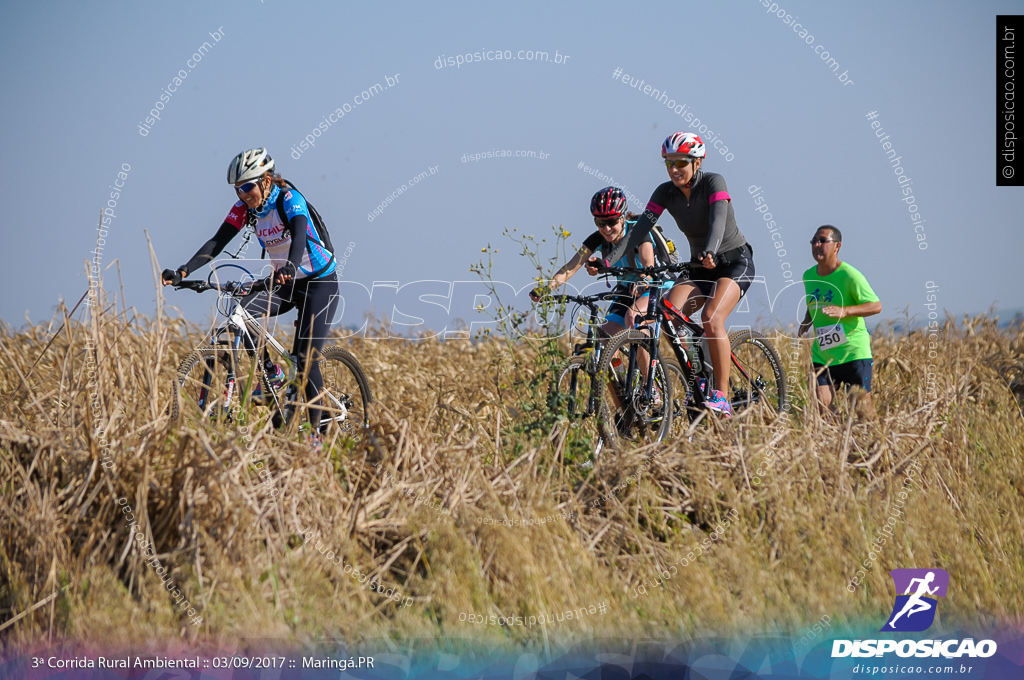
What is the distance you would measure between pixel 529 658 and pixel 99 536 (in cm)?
235

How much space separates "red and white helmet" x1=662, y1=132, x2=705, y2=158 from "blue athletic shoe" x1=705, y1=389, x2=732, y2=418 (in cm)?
185

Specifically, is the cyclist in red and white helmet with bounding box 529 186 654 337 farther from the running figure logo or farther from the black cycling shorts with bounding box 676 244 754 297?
the running figure logo

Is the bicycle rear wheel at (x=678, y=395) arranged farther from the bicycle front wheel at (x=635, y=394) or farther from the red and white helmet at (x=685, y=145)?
the red and white helmet at (x=685, y=145)

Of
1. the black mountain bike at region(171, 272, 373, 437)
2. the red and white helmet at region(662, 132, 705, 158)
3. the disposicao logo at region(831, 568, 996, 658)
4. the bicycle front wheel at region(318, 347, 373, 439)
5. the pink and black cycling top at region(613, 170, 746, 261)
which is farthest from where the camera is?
the bicycle front wheel at region(318, 347, 373, 439)

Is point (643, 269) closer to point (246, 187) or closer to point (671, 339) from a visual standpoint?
point (671, 339)

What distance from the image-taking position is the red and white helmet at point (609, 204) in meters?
7.00

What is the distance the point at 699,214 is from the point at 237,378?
367cm

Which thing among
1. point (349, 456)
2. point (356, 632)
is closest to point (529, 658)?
point (356, 632)

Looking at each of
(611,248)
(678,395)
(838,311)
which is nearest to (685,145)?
(611,248)

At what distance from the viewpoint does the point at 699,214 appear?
22.9 ft

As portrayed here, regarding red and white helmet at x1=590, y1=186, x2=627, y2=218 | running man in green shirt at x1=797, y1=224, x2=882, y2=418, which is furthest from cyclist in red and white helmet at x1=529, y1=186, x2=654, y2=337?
running man in green shirt at x1=797, y1=224, x2=882, y2=418

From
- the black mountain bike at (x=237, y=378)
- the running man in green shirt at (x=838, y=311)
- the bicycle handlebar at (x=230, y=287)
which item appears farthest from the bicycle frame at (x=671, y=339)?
the bicycle handlebar at (x=230, y=287)

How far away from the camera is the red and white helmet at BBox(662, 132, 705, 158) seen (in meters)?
6.83

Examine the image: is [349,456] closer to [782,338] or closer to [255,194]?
[255,194]
